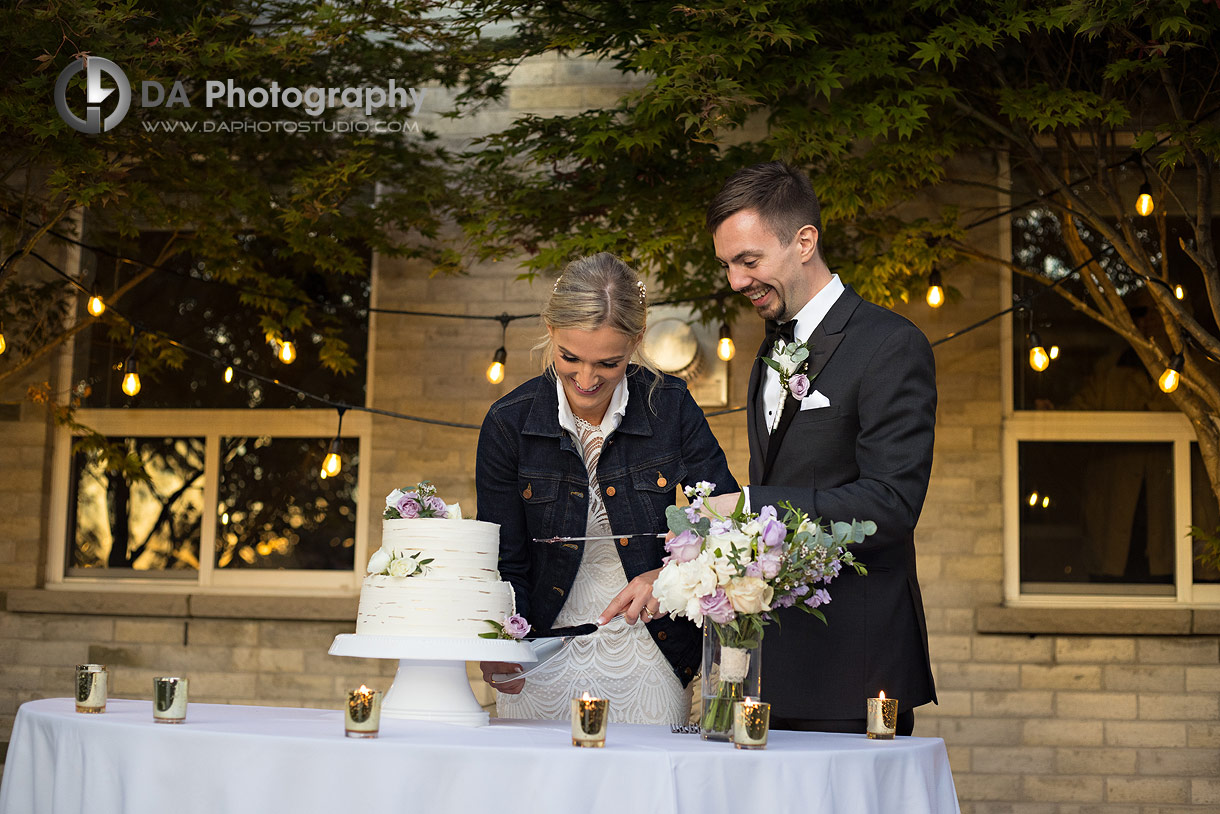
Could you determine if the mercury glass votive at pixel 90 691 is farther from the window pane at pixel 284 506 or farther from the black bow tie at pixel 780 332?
the window pane at pixel 284 506

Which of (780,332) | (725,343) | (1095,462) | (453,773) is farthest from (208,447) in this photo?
(453,773)

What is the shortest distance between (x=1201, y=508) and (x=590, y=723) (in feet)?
15.9

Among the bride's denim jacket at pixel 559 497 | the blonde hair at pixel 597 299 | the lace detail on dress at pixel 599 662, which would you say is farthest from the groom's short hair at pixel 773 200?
the lace detail on dress at pixel 599 662

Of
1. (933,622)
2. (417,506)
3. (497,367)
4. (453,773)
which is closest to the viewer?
(453,773)

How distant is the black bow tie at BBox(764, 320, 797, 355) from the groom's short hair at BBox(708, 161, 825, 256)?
15 cm

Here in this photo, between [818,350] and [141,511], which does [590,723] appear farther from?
[141,511]

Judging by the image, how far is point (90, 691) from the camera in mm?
1986

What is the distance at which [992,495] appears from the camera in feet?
18.5

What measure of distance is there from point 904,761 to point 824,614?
0.29 m

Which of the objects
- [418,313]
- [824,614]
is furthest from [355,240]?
[824,614]

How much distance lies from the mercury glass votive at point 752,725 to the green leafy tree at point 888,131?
9.13 ft

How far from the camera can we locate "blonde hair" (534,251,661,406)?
7.54 feet

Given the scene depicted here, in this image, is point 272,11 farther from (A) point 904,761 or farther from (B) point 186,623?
(A) point 904,761

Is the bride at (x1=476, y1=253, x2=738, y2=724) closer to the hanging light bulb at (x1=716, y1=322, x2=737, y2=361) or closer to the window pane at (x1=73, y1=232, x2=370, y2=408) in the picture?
the hanging light bulb at (x1=716, y1=322, x2=737, y2=361)
